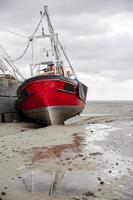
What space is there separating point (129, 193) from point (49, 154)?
3764 millimetres

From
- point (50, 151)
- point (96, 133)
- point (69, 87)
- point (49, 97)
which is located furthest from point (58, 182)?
point (69, 87)

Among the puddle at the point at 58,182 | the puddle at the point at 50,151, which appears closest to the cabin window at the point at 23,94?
the puddle at the point at 50,151

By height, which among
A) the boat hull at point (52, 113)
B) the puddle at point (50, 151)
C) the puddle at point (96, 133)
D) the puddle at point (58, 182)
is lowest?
the puddle at point (96, 133)

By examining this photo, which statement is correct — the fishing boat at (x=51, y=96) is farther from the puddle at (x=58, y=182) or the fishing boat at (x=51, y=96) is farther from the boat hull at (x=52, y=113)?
the puddle at (x=58, y=182)

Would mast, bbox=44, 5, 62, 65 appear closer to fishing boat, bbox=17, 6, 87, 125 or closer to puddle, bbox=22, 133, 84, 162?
fishing boat, bbox=17, 6, 87, 125

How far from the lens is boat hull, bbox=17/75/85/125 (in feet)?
58.6

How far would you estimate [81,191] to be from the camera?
5500mm

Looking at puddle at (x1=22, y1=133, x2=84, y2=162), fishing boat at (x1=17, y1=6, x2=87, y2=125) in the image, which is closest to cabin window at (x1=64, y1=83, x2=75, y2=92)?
fishing boat at (x1=17, y1=6, x2=87, y2=125)

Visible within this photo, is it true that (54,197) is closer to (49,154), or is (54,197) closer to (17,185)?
(17,185)

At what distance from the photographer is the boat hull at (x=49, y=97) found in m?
17.9

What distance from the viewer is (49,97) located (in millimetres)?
17984

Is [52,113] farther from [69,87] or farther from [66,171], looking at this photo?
[66,171]

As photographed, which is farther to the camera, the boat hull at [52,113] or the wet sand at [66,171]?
the boat hull at [52,113]

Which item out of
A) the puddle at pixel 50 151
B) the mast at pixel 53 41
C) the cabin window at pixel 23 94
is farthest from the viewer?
the mast at pixel 53 41
